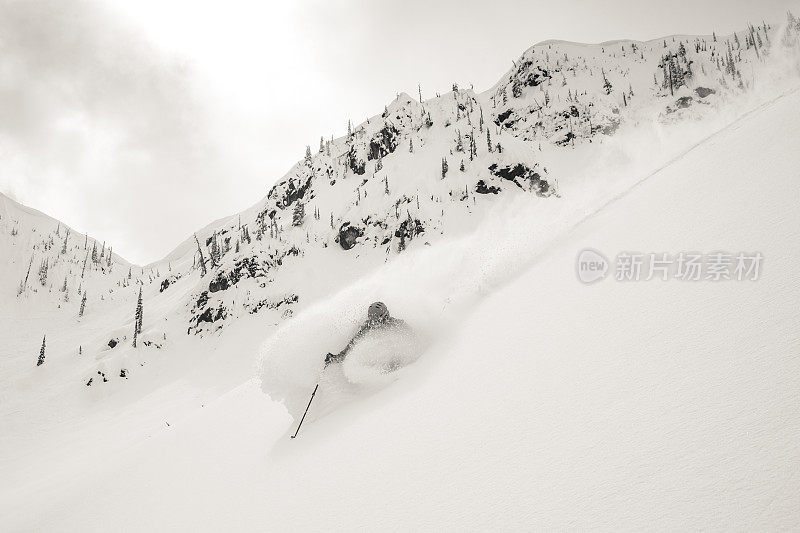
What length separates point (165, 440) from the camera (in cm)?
A: 1059

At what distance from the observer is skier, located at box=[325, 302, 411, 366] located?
7934 millimetres

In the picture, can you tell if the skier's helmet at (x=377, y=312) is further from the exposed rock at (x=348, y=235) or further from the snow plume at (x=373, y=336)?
the exposed rock at (x=348, y=235)

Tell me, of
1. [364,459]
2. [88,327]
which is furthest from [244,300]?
[364,459]

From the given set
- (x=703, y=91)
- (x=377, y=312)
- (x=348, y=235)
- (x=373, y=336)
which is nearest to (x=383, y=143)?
(x=348, y=235)

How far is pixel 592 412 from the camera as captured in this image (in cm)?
299

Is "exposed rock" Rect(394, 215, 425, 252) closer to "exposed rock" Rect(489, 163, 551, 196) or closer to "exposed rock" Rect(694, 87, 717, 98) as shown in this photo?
"exposed rock" Rect(489, 163, 551, 196)

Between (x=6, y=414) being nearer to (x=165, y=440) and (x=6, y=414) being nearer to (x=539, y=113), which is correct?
(x=165, y=440)

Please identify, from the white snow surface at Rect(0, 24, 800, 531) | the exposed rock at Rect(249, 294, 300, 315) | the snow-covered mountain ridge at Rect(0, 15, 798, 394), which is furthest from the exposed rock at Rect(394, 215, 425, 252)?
the white snow surface at Rect(0, 24, 800, 531)

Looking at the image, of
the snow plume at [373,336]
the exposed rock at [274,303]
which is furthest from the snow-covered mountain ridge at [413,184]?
the snow plume at [373,336]

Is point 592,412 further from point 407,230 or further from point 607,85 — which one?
point 607,85

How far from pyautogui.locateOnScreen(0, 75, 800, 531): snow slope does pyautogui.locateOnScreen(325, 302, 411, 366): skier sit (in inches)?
44.6

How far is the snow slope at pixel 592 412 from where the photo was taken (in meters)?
2.13

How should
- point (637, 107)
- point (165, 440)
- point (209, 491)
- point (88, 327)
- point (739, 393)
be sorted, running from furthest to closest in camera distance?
point (637, 107) < point (88, 327) < point (165, 440) < point (209, 491) < point (739, 393)

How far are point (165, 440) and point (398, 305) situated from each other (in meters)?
8.05
